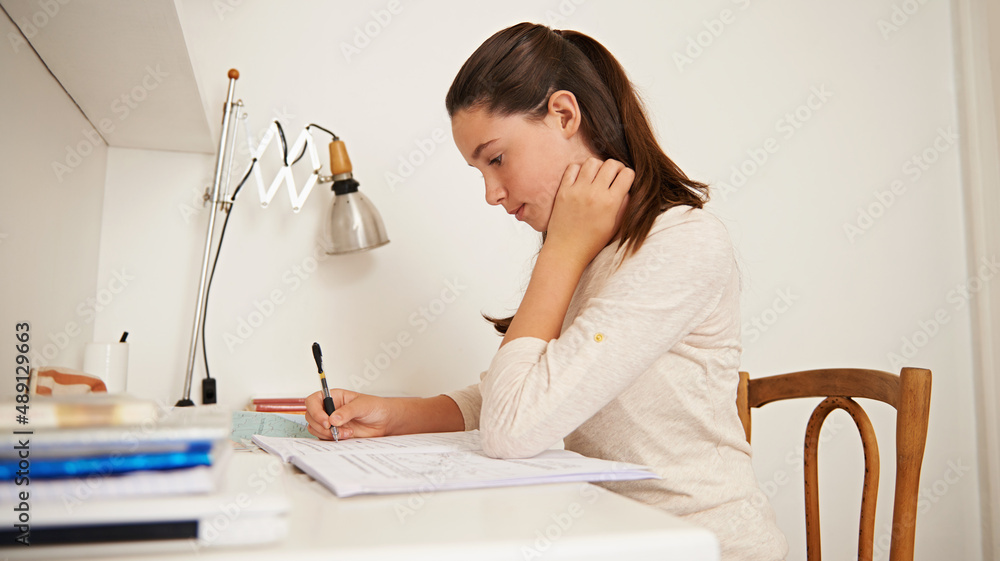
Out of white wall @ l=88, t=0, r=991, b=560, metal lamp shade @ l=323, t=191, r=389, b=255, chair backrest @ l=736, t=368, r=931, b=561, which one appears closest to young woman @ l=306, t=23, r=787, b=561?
chair backrest @ l=736, t=368, r=931, b=561

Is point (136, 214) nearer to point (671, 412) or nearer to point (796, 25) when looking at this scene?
point (671, 412)

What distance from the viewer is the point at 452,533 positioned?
1.16 ft

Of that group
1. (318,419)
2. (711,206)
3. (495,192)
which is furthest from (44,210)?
(711,206)

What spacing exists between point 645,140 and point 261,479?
707 mm

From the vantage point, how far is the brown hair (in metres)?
0.88

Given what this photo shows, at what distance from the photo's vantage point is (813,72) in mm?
1859

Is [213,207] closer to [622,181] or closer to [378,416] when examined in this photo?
[378,416]

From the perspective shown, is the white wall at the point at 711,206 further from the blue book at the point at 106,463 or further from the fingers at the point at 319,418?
the blue book at the point at 106,463

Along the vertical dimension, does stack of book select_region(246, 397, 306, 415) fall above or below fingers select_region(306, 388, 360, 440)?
below

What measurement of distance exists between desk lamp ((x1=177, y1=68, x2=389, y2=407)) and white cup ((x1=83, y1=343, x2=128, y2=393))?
17 centimetres

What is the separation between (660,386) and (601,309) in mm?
151

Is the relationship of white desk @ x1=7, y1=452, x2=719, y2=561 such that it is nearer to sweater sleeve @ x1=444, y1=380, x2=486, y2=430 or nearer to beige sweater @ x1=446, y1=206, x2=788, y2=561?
beige sweater @ x1=446, y1=206, x2=788, y2=561

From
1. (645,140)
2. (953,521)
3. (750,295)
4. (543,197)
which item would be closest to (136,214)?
(543,197)

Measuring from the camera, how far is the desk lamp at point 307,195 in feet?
4.31
